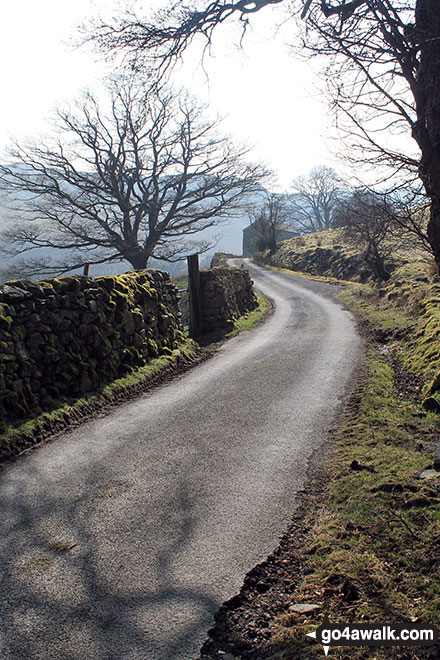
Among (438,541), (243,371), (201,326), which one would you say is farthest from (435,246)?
(201,326)

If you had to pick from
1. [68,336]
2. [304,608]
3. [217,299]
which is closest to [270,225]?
[217,299]

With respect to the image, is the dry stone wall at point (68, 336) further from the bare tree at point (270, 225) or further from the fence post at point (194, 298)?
the bare tree at point (270, 225)

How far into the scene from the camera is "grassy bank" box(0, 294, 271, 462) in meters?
5.95

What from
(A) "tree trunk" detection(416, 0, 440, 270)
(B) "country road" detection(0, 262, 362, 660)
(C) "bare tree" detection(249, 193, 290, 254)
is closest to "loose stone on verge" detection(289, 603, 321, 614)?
(B) "country road" detection(0, 262, 362, 660)

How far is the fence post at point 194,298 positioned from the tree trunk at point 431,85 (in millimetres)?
10170

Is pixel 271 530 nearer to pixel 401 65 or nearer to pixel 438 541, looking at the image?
pixel 438 541

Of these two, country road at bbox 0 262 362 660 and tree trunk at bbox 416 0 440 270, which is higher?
tree trunk at bbox 416 0 440 270

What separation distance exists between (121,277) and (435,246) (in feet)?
23.0

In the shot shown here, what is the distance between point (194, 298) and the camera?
570 inches

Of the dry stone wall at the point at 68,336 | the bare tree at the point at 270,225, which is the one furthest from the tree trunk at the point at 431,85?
the bare tree at the point at 270,225

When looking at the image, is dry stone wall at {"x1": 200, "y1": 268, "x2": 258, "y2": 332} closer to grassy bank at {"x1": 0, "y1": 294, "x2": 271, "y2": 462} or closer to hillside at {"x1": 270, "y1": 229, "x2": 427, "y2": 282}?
grassy bank at {"x1": 0, "y1": 294, "x2": 271, "y2": 462}

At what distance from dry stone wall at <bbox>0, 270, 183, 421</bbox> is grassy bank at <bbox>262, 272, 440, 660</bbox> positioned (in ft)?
14.3

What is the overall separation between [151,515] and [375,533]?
1.99m

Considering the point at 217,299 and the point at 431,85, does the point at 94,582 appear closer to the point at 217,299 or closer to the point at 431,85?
the point at 431,85
